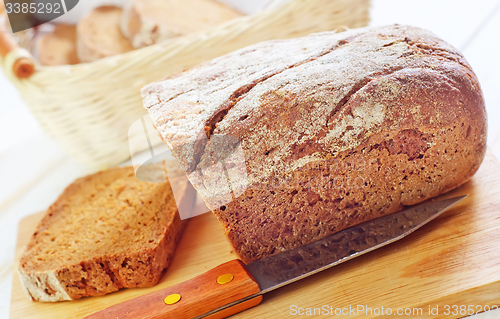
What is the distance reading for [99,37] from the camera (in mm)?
3021

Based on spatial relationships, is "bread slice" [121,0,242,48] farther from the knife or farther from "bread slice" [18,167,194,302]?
the knife

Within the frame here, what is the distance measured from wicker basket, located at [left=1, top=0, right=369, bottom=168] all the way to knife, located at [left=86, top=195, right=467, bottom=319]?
1.04 meters

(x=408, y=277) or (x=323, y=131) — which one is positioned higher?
(x=323, y=131)

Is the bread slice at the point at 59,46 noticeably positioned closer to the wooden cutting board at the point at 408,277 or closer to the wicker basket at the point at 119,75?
the wicker basket at the point at 119,75

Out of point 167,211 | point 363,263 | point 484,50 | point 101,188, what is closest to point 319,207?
point 363,263

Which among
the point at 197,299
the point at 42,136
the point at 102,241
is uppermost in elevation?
the point at 197,299

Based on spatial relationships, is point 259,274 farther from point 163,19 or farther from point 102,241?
point 163,19

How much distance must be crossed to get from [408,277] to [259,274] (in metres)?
0.55

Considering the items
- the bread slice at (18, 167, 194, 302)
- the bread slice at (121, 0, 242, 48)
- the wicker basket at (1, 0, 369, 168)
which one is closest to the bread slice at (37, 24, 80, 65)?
the bread slice at (121, 0, 242, 48)

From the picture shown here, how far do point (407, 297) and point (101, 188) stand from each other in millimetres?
1603

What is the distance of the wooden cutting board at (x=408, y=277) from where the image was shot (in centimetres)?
155

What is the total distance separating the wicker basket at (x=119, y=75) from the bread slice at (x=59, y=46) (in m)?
0.57

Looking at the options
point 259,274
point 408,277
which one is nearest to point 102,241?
point 259,274

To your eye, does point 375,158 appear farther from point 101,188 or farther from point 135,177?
point 101,188
